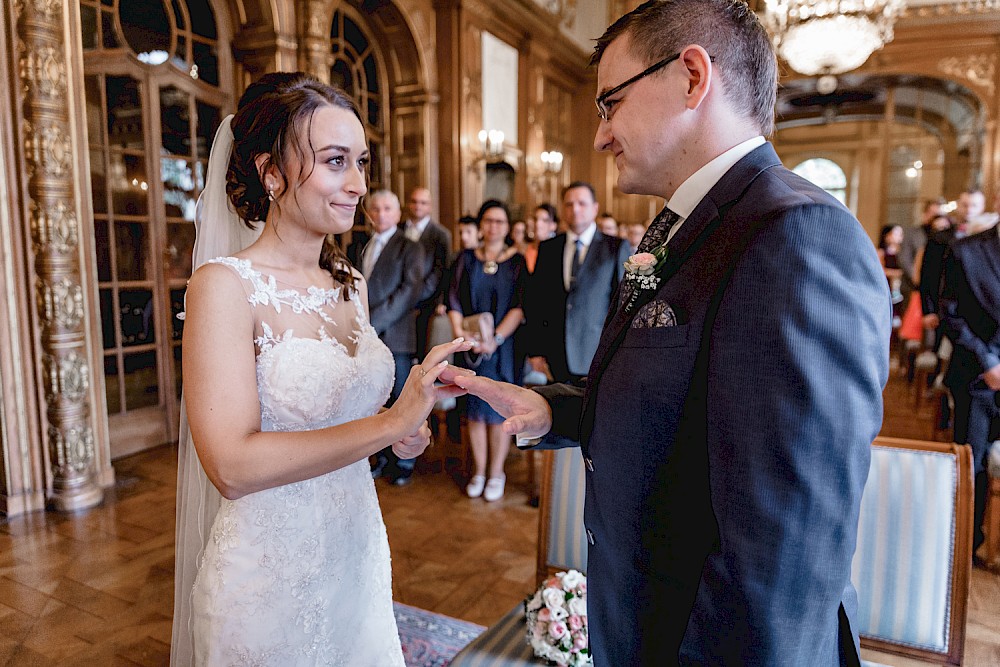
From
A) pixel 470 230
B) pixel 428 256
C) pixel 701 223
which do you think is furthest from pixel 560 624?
pixel 470 230

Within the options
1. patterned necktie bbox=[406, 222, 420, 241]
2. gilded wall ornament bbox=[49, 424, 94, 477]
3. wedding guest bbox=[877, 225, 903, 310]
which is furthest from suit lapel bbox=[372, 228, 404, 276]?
wedding guest bbox=[877, 225, 903, 310]

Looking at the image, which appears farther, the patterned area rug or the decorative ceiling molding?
the decorative ceiling molding

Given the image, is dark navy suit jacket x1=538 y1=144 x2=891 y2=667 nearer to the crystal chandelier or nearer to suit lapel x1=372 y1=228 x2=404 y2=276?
suit lapel x1=372 y1=228 x2=404 y2=276

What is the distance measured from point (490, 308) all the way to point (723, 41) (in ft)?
10.8

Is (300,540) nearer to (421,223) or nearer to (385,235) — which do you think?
(385,235)

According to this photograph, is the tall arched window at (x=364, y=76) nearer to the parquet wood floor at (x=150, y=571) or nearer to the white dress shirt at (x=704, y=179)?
the parquet wood floor at (x=150, y=571)

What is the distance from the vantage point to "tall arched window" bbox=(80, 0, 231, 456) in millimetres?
4562

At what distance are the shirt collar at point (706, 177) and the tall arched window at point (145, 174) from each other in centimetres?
467

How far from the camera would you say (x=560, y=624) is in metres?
1.59

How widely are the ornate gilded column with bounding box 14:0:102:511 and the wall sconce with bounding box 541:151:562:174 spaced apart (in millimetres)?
6463

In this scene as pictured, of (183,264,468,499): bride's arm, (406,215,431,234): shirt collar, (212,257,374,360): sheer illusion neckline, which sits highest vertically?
(406,215,431,234): shirt collar

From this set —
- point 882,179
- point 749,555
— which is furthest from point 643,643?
point 882,179

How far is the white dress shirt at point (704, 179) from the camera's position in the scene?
1.05 meters

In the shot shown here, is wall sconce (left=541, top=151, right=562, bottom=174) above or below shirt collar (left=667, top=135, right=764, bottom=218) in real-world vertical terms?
above
